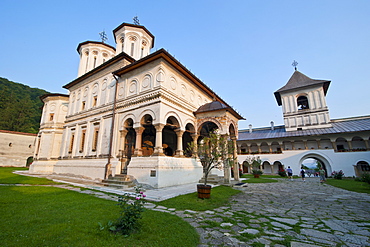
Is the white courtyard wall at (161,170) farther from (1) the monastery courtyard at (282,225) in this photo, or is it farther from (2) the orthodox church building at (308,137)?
(2) the orthodox church building at (308,137)

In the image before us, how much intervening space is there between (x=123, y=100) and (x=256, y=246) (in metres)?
11.9

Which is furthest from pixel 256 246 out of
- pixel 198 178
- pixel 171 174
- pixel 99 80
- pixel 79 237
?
pixel 99 80

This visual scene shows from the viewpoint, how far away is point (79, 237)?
9.96ft

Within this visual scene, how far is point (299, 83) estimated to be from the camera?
29.3 m

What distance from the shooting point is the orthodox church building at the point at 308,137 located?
73.1 ft

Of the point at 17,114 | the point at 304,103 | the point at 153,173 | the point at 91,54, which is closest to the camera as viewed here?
the point at 153,173

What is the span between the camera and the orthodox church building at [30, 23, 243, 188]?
1082cm

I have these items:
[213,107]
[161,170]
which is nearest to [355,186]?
[213,107]

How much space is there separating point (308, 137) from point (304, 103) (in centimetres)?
718

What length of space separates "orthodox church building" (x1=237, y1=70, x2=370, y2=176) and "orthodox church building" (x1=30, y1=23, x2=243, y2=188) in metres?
15.8

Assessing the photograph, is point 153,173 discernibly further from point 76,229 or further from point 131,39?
point 131,39

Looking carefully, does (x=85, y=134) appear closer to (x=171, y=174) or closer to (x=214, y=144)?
(x=171, y=174)

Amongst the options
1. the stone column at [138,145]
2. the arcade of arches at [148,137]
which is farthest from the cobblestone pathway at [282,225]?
the stone column at [138,145]

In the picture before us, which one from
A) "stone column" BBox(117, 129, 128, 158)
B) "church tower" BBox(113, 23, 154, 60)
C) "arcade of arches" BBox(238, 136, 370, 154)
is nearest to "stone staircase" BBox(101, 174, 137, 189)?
"stone column" BBox(117, 129, 128, 158)
